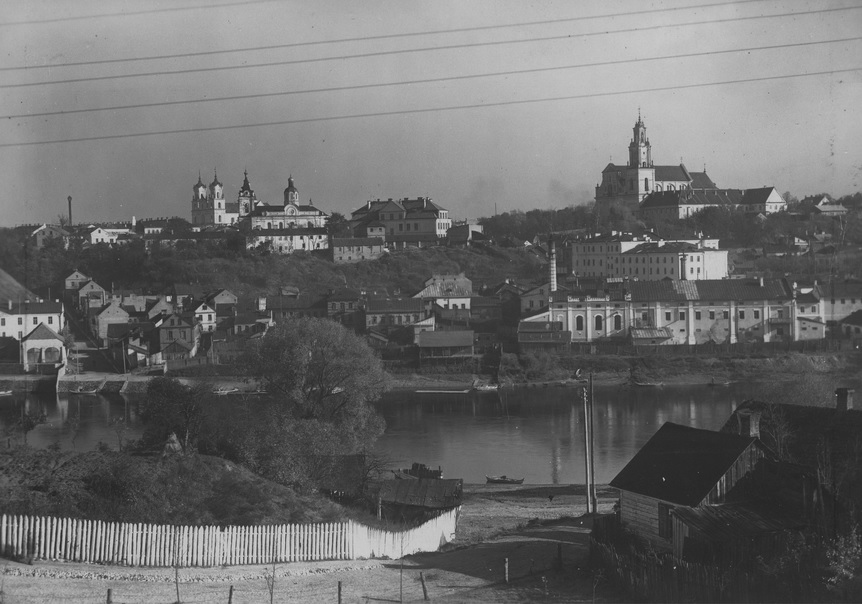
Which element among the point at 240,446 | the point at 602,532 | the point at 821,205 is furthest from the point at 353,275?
the point at 602,532

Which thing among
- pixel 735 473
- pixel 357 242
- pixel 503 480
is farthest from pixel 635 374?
pixel 735 473

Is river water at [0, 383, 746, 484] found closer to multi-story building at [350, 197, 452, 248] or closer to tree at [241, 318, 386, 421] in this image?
tree at [241, 318, 386, 421]

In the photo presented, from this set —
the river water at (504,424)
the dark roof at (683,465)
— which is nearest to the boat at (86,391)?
the river water at (504,424)

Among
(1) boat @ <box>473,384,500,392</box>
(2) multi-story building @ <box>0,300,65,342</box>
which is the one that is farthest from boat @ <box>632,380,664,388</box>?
(2) multi-story building @ <box>0,300,65,342</box>

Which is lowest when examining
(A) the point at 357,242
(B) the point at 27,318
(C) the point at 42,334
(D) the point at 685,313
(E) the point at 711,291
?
(C) the point at 42,334

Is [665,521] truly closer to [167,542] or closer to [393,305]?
[167,542]
